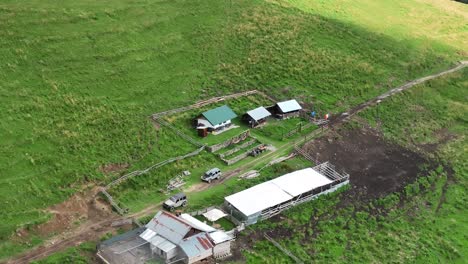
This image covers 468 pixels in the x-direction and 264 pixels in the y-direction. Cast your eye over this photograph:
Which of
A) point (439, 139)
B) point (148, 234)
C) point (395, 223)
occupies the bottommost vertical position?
point (395, 223)

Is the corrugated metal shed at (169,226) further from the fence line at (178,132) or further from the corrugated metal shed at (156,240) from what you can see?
the fence line at (178,132)

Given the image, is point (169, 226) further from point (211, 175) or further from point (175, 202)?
point (211, 175)

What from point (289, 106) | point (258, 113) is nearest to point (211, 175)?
point (258, 113)

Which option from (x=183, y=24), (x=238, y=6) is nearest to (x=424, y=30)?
(x=238, y=6)

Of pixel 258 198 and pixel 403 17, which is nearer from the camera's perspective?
pixel 258 198

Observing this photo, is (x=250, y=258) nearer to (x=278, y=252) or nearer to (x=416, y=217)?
(x=278, y=252)

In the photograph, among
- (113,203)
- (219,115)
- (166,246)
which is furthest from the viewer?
(219,115)

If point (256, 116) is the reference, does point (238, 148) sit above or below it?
below

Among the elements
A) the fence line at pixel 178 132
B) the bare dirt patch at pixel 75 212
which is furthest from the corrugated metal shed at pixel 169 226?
the fence line at pixel 178 132
